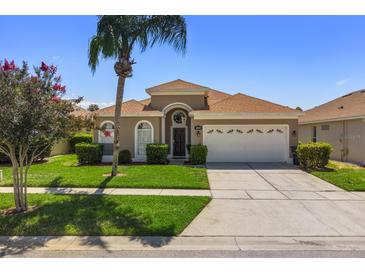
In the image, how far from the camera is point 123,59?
11.5 m

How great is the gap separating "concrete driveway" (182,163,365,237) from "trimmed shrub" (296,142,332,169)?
230 cm

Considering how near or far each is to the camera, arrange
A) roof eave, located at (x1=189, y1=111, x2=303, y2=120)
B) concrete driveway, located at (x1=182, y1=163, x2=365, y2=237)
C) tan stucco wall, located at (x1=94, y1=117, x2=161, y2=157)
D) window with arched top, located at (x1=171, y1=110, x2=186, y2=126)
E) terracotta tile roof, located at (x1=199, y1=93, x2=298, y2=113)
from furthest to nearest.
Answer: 1. window with arched top, located at (x1=171, y1=110, x2=186, y2=126)
2. tan stucco wall, located at (x1=94, y1=117, x2=161, y2=157)
3. terracotta tile roof, located at (x1=199, y1=93, x2=298, y2=113)
4. roof eave, located at (x1=189, y1=111, x2=303, y2=120)
5. concrete driveway, located at (x1=182, y1=163, x2=365, y2=237)

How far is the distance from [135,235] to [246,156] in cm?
1226

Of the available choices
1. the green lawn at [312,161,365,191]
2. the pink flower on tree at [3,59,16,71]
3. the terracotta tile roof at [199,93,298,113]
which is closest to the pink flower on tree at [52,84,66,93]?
the pink flower on tree at [3,59,16,71]

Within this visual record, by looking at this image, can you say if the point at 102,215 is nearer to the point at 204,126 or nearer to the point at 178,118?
the point at 204,126

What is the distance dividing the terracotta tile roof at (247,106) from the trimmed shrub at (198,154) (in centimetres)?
267

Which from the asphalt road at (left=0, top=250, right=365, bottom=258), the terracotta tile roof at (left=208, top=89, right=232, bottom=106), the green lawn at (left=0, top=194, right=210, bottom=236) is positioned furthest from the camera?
the terracotta tile roof at (left=208, top=89, right=232, bottom=106)

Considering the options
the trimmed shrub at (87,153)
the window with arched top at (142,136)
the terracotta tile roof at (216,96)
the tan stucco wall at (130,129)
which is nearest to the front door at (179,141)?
the tan stucco wall at (130,129)

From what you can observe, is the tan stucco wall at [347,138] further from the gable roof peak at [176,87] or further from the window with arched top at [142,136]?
the window with arched top at [142,136]

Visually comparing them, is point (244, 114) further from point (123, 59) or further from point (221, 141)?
point (123, 59)

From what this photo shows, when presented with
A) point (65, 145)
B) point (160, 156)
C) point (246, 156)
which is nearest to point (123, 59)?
point (160, 156)

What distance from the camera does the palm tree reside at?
10609mm

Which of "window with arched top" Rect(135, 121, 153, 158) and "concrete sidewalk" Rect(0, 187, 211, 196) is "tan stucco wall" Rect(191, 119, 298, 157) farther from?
"concrete sidewalk" Rect(0, 187, 211, 196)

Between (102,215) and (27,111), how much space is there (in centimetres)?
293
